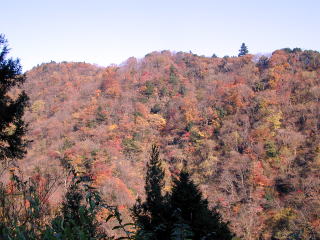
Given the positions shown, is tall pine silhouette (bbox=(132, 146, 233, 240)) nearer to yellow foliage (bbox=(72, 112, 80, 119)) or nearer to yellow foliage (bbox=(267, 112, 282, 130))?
yellow foliage (bbox=(267, 112, 282, 130))

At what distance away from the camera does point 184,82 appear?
182 ft

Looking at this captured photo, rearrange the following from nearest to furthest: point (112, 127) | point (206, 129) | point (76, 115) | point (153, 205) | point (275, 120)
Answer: point (153, 205), point (275, 120), point (206, 129), point (112, 127), point (76, 115)

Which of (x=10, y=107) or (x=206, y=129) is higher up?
(x=206, y=129)

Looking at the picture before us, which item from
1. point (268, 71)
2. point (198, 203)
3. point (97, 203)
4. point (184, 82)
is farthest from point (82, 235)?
point (184, 82)

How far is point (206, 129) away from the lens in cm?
4091

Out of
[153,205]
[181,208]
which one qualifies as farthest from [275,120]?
[181,208]

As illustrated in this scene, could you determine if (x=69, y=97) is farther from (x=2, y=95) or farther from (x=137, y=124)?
(x=2, y=95)

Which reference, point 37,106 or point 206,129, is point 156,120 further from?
point 37,106

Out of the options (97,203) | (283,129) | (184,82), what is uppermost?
(184,82)

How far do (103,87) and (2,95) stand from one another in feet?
162

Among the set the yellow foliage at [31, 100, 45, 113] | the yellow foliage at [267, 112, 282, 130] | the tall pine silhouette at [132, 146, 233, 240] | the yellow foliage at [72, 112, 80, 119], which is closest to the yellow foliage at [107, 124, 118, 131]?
the yellow foliage at [72, 112, 80, 119]

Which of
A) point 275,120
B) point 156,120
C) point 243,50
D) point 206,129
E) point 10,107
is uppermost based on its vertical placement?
point 243,50

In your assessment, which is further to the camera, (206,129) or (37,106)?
(37,106)

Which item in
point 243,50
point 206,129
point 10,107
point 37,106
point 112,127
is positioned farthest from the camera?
point 243,50
